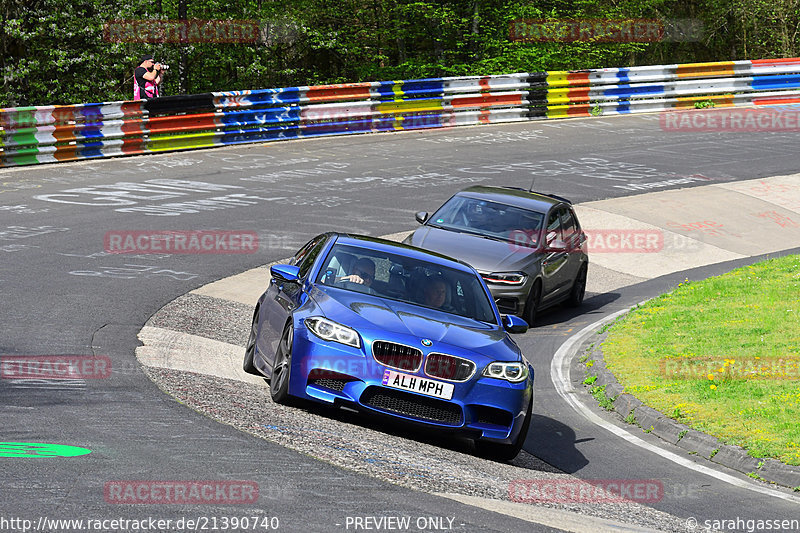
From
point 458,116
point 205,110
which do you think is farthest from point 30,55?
point 458,116

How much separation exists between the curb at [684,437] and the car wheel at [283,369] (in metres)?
3.84

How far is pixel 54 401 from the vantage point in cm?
814

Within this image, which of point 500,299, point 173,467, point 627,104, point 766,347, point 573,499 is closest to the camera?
point 173,467

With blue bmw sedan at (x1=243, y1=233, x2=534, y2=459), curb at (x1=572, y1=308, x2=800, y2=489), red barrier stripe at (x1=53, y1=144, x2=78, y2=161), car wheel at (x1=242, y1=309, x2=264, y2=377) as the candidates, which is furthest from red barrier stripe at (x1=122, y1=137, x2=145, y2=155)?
blue bmw sedan at (x1=243, y1=233, x2=534, y2=459)

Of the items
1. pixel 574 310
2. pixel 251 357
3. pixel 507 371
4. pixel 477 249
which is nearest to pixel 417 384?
pixel 507 371

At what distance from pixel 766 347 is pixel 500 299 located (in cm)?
347

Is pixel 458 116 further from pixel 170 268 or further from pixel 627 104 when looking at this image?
pixel 170 268

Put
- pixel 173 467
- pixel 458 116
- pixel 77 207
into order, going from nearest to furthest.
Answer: pixel 173 467 → pixel 77 207 → pixel 458 116

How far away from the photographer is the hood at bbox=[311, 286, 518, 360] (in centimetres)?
855

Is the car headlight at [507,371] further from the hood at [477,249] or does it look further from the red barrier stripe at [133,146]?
the red barrier stripe at [133,146]

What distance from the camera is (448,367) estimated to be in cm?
845

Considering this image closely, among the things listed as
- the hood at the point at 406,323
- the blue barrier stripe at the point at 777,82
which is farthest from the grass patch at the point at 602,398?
the blue barrier stripe at the point at 777,82

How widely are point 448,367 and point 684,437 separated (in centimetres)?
292

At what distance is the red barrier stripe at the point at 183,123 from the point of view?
24.5 meters
